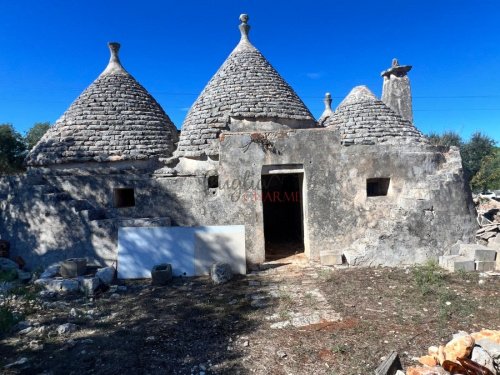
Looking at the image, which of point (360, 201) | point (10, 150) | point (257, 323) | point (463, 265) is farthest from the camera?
point (10, 150)

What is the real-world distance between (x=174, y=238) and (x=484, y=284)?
18.6 ft

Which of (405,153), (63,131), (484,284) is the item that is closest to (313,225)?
(405,153)

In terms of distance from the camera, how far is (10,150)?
62.7ft

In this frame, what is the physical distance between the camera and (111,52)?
9.79m

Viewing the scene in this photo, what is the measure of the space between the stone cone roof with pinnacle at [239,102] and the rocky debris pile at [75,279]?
3139 mm

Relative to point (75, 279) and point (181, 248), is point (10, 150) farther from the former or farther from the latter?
point (181, 248)

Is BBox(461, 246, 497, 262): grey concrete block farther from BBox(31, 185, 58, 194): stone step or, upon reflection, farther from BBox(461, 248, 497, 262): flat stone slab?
BBox(31, 185, 58, 194): stone step

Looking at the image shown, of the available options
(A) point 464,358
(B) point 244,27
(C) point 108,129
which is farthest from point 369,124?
(C) point 108,129

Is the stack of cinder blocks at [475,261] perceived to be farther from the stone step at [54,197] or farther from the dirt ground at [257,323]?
the stone step at [54,197]

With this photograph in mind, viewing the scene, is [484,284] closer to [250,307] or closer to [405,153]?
[405,153]

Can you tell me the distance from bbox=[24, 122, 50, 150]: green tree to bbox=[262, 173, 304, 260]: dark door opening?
17.4 m

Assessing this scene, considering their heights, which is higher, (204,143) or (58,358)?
(204,143)

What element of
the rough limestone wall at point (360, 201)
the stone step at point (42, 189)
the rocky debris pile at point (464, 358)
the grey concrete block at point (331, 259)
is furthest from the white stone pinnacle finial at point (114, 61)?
the rocky debris pile at point (464, 358)

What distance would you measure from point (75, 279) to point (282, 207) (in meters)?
7.08
